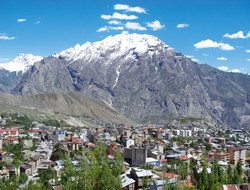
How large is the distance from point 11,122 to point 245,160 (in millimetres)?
61877

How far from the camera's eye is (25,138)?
7200cm

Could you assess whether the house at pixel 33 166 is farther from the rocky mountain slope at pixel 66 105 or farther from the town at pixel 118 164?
the rocky mountain slope at pixel 66 105

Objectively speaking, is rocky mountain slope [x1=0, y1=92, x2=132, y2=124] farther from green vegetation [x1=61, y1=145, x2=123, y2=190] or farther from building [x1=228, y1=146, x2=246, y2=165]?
green vegetation [x1=61, y1=145, x2=123, y2=190]

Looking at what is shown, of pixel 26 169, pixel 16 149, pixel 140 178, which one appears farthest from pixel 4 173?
pixel 140 178

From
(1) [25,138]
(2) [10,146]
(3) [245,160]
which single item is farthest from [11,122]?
(3) [245,160]

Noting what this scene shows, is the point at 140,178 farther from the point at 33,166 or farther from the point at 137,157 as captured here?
the point at 33,166

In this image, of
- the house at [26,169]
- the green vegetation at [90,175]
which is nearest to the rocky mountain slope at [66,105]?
the house at [26,169]

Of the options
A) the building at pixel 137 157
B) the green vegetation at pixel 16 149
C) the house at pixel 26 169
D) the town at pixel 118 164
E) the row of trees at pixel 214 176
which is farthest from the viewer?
the green vegetation at pixel 16 149

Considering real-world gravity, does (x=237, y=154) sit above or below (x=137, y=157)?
below

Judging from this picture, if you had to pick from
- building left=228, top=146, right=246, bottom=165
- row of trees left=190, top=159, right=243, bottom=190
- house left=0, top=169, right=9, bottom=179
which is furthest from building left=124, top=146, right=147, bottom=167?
building left=228, top=146, right=246, bottom=165

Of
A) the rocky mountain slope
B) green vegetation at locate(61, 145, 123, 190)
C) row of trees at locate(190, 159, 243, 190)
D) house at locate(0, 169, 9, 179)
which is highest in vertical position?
the rocky mountain slope

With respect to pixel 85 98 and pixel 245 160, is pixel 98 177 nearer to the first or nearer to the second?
pixel 245 160

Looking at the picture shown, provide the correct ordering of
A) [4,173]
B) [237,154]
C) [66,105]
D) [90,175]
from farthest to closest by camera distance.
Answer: [66,105], [237,154], [4,173], [90,175]

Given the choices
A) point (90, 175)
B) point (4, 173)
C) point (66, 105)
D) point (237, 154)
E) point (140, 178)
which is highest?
point (66, 105)
